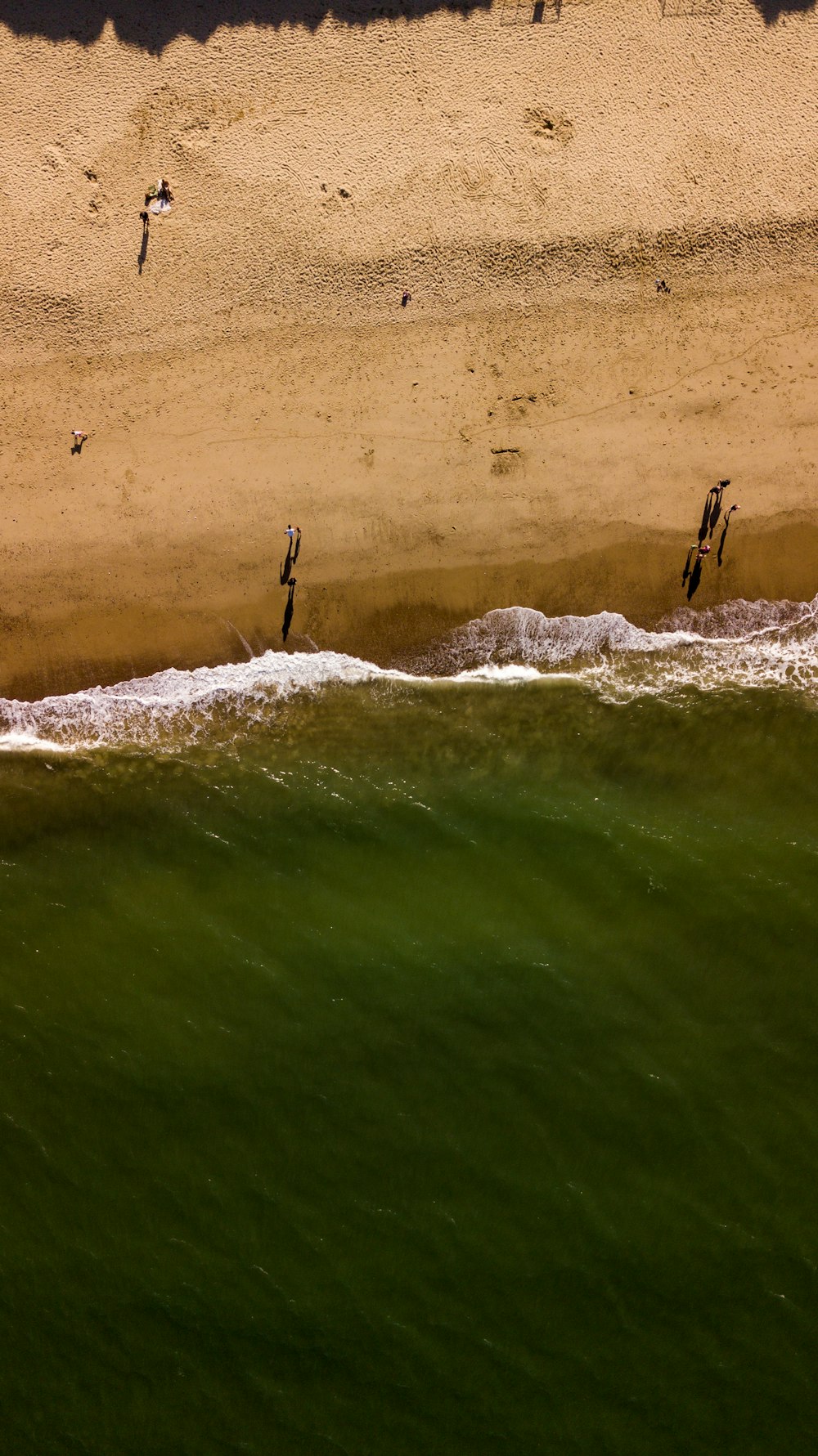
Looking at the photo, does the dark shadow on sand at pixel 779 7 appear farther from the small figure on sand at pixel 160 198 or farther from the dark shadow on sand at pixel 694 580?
the small figure on sand at pixel 160 198

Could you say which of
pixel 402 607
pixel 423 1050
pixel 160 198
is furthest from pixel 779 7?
pixel 423 1050

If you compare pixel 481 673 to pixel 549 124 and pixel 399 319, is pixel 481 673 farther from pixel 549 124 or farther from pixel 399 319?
pixel 549 124

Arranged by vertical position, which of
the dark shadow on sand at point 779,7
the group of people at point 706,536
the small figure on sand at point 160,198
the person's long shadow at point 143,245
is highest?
the dark shadow on sand at point 779,7

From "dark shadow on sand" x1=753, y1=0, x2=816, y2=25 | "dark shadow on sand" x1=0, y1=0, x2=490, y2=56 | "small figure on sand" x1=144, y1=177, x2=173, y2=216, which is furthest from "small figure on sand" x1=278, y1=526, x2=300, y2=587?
"dark shadow on sand" x1=753, y1=0, x2=816, y2=25

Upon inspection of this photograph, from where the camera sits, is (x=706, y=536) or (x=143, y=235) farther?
(x=706, y=536)

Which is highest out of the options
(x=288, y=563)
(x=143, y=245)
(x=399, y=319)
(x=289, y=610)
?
(x=143, y=245)

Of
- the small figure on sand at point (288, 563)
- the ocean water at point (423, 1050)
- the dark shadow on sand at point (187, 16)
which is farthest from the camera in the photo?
the small figure on sand at point (288, 563)

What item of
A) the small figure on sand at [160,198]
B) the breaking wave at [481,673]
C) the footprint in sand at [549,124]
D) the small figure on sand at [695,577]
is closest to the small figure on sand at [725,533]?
the small figure on sand at [695,577]
